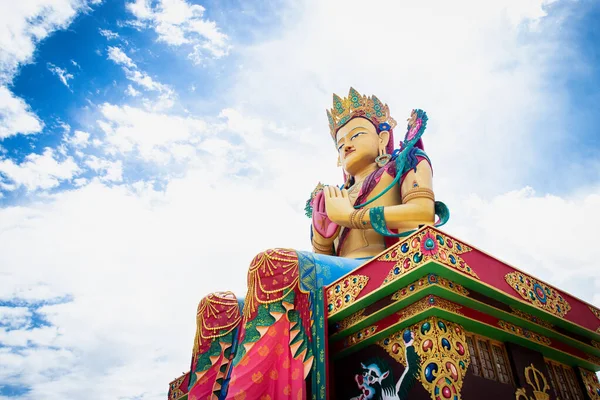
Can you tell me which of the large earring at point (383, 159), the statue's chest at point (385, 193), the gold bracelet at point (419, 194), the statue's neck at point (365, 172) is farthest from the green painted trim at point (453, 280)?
the statue's neck at point (365, 172)

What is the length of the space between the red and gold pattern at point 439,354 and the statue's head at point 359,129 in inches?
130

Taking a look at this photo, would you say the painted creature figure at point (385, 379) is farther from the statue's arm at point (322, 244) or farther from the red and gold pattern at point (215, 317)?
the statue's arm at point (322, 244)

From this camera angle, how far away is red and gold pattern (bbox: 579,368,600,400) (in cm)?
508

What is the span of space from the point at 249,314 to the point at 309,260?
0.80 meters

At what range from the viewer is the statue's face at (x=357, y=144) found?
6.87 m

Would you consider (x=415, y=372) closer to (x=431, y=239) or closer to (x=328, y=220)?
(x=431, y=239)

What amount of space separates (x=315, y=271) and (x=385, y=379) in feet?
4.17

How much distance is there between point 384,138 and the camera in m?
7.07

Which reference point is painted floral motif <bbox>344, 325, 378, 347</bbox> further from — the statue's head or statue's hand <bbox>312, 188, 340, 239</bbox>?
the statue's head

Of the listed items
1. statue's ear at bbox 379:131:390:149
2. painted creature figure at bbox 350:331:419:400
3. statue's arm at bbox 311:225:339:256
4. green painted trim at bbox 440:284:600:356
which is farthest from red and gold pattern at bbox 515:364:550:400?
statue's ear at bbox 379:131:390:149

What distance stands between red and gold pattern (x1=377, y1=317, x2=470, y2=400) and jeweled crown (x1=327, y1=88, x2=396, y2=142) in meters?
3.93

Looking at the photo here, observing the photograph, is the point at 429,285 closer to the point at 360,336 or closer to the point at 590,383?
the point at 360,336

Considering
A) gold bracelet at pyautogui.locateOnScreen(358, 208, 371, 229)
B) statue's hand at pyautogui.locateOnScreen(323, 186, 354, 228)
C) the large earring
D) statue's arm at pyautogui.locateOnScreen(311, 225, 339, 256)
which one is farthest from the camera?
the large earring

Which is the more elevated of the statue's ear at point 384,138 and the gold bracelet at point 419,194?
the statue's ear at point 384,138
